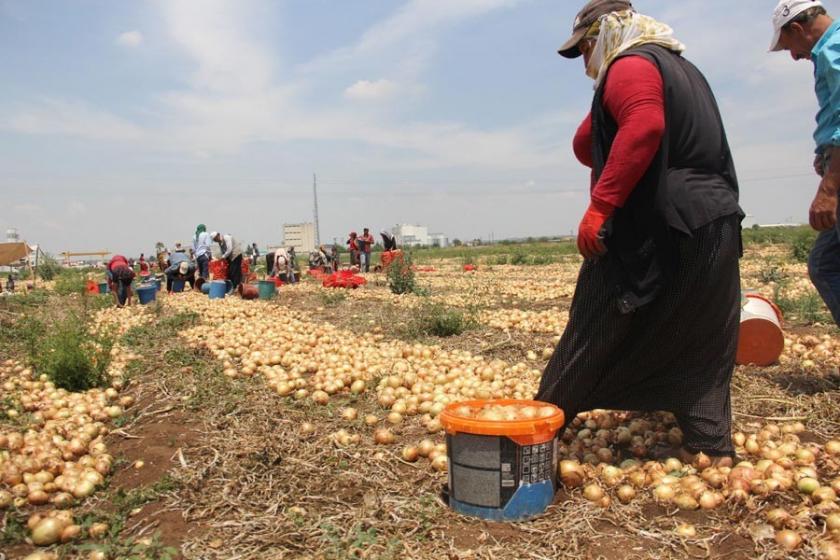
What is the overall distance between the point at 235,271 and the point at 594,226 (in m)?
11.1

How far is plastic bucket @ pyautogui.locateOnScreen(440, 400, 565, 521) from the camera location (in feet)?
Answer: 7.49

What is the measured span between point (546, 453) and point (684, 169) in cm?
127

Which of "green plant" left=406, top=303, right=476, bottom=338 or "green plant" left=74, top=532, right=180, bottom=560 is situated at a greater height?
"green plant" left=406, top=303, right=476, bottom=338

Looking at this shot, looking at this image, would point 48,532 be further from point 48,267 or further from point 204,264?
point 48,267

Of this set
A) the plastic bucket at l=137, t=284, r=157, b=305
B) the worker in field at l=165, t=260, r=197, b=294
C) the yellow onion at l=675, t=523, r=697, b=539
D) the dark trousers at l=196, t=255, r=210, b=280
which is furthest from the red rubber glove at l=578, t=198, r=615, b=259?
the dark trousers at l=196, t=255, r=210, b=280

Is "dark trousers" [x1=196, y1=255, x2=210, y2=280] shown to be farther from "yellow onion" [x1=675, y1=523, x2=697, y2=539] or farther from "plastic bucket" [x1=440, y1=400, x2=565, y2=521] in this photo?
"yellow onion" [x1=675, y1=523, x2=697, y2=539]

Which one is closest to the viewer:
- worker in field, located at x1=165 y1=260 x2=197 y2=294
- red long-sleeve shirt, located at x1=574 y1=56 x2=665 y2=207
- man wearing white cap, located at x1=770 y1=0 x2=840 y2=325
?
red long-sleeve shirt, located at x1=574 y1=56 x2=665 y2=207

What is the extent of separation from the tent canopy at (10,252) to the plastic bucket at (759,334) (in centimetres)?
2111

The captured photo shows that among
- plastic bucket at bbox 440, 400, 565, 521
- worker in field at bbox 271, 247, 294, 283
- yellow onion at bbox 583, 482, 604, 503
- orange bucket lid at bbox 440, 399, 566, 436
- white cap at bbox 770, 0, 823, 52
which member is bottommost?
yellow onion at bbox 583, 482, 604, 503

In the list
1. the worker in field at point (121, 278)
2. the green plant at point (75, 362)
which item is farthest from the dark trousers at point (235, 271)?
the green plant at point (75, 362)

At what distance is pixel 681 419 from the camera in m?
2.70

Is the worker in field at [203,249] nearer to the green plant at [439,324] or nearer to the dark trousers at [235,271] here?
the dark trousers at [235,271]

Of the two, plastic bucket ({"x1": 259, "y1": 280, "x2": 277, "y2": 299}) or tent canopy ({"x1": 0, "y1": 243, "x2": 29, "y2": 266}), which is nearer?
plastic bucket ({"x1": 259, "y1": 280, "x2": 277, "y2": 299})

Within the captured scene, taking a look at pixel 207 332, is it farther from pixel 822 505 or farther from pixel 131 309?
pixel 822 505
